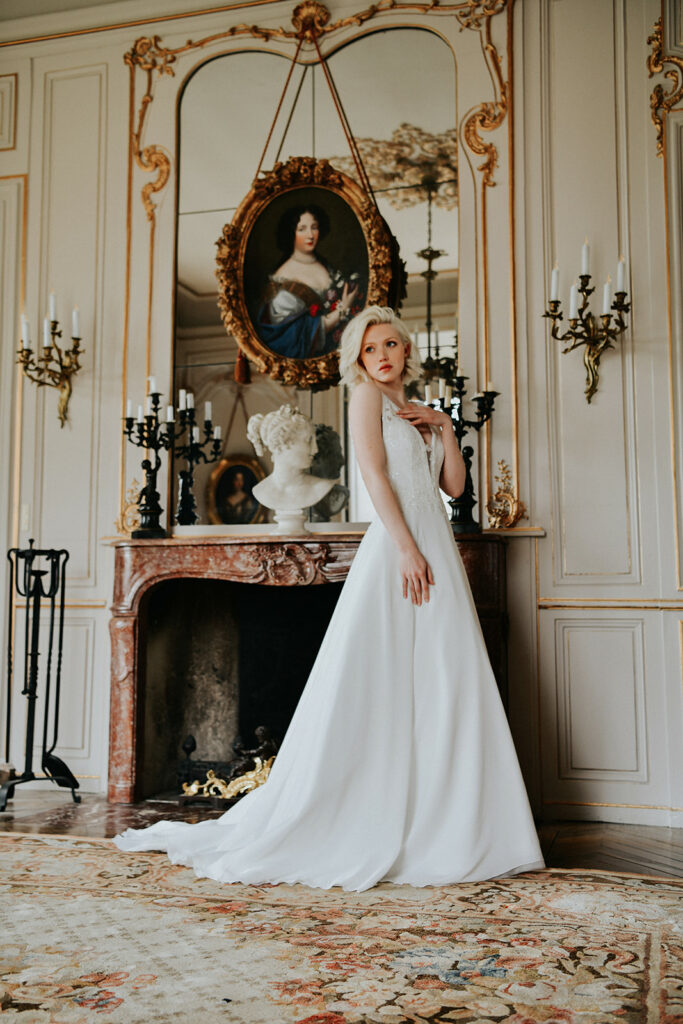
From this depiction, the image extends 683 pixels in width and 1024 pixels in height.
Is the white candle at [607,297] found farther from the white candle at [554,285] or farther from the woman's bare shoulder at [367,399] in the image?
the woman's bare shoulder at [367,399]

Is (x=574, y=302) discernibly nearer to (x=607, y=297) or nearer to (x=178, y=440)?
(x=607, y=297)

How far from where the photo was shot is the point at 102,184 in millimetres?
4645

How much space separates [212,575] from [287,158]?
216 centimetres

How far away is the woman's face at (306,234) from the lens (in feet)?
14.2

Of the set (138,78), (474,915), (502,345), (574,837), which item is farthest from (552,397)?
(138,78)

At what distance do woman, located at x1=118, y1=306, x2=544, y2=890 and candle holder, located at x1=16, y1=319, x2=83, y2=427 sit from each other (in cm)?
214

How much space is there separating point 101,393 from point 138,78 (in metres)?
1.71

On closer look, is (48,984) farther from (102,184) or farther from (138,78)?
(138,78)

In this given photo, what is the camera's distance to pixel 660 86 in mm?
3971

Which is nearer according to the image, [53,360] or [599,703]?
[599,703]

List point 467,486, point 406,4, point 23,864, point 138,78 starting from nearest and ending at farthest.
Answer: point 23,864
point 467,486
point 406,4
point 138,78

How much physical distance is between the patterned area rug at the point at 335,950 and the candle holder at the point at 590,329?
219 centimetres

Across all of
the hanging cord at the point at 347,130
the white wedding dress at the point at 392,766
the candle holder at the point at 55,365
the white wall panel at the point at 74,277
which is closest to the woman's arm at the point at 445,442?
the white wedding dress at the point at 392,766

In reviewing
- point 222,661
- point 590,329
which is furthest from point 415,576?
point 222,661
